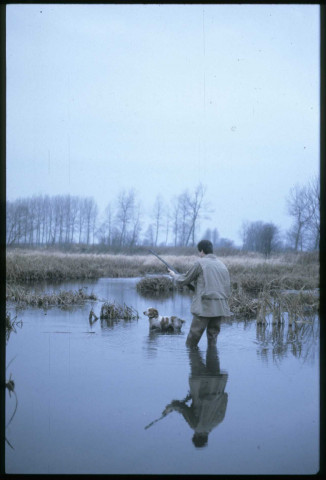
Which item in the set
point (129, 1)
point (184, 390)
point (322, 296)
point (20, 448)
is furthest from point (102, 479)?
point (129, 1)

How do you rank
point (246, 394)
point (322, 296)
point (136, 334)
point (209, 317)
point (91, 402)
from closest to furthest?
point (322, 296), point (91, 402), point (246, 394), point (209, 317), point (136, 334)

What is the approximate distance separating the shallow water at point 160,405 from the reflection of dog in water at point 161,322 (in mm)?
758

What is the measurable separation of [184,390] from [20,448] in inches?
89.6

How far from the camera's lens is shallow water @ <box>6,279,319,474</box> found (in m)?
4.29

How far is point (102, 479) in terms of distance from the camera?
11.3ft

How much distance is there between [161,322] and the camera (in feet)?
34.8

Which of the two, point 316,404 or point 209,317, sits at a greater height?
point 209,317

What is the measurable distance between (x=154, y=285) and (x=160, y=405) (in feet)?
55.4

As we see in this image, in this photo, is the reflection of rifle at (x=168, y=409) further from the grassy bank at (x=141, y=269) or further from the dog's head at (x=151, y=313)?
the grassy bank at (x=141, y=269)

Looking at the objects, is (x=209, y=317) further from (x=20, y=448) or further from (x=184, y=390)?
(x=20, y=448)

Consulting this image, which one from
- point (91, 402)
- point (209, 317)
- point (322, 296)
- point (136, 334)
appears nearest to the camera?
point (322, 296)

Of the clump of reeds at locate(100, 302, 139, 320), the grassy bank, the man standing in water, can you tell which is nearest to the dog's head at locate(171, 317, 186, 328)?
the clump of reeds at locate(100, 302, 139, 320)

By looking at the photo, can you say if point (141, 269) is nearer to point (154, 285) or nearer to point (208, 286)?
point (154, 285)

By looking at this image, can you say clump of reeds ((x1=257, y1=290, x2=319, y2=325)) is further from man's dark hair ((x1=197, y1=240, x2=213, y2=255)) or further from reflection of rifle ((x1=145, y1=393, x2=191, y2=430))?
reflection of rifle ((x1=145, y1=393, x2=191, y2=430))
